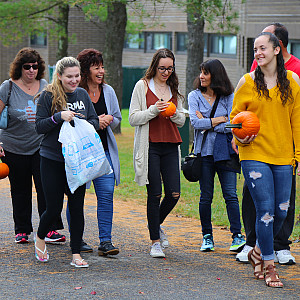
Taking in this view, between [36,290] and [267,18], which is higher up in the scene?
[267,18]

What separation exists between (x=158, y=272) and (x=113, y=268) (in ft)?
1.47

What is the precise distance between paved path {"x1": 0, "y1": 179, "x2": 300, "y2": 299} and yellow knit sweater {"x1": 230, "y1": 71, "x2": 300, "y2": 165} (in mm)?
1130

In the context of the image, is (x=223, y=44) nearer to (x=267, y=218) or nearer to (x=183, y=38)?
(x=183, y=38)

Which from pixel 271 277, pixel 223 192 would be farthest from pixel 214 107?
pixel 271 277

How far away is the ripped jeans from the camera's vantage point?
5796 mm

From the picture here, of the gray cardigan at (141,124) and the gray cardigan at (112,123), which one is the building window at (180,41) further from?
the gray cardigan at (141,124)

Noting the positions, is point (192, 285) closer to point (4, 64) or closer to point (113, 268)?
point (113, 268)

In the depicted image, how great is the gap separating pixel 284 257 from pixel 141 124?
6.38 ft

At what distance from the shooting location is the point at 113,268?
638 cm

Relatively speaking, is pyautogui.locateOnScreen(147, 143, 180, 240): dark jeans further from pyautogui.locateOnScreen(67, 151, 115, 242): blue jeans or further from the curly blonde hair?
the curly blonde hair

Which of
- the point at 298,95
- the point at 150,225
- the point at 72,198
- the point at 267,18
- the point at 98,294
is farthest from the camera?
the point at 267,18

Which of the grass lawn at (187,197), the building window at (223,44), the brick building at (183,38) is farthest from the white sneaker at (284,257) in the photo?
the building window at (223,44)

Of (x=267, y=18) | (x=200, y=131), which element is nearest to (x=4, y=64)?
(x=267, y=18)

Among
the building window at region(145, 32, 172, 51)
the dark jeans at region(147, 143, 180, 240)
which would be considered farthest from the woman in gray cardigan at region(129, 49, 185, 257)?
the building window at region(145, 32, 172, 51)
